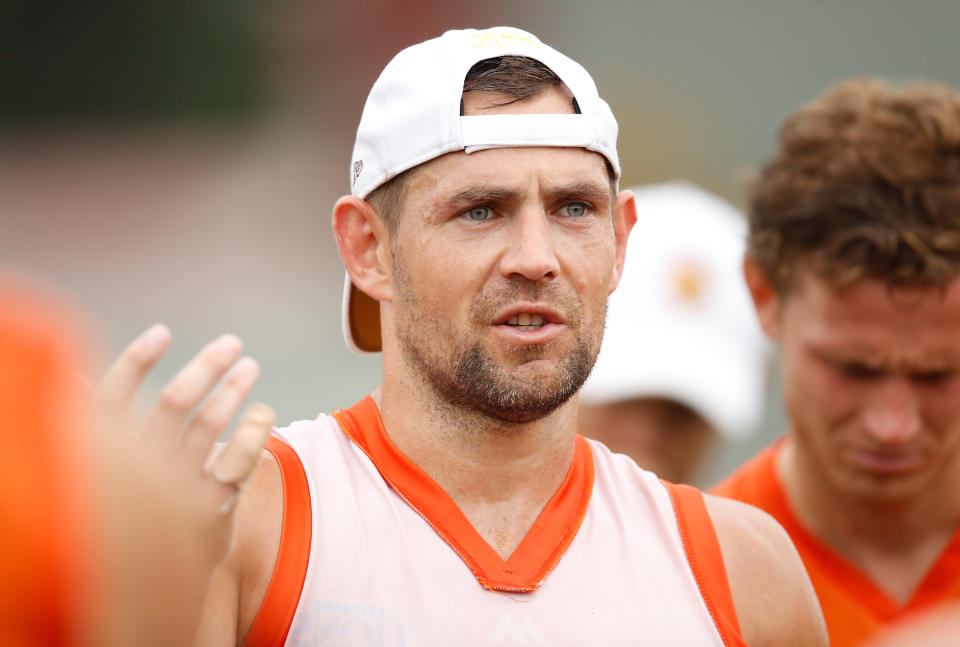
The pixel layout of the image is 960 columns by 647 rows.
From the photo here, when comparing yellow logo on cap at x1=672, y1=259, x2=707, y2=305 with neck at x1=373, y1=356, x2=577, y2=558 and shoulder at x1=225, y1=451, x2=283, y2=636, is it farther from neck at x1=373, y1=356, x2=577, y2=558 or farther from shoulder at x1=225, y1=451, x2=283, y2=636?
shoulder at x1=225, y1=451, x2=283, y2=636

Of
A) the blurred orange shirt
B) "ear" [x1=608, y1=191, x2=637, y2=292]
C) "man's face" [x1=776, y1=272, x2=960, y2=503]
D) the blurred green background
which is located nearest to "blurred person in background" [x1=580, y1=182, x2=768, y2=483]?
"man's face" [x1=776, y1=272, x2=960, y2=503]

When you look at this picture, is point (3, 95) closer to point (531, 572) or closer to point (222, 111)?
point (222, 111)

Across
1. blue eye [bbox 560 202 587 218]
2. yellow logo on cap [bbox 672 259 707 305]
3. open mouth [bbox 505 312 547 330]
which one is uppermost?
blue eye [bbox 560 202 587 218]

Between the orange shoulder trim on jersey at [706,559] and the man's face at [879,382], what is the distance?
3.83 feet

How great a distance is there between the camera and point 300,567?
283 centimetres

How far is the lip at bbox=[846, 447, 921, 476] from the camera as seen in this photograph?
167 inches

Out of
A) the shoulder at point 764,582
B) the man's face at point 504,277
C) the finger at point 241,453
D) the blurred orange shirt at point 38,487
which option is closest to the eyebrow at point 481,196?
the man's face at point 504,277

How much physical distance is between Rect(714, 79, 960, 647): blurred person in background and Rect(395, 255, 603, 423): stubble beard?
1510 millimetres

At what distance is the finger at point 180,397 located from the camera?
223cm

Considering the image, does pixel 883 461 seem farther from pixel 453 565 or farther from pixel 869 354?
pixel 453 565

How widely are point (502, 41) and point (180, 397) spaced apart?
1394 millimetres

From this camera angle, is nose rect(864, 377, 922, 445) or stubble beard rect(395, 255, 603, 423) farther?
nose rect(864, 377, 922, 445)

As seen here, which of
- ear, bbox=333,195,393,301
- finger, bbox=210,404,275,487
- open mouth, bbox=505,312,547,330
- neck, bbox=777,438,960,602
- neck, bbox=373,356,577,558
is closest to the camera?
finger, bbox=210,404,275,487

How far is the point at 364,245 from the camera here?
128 inches
